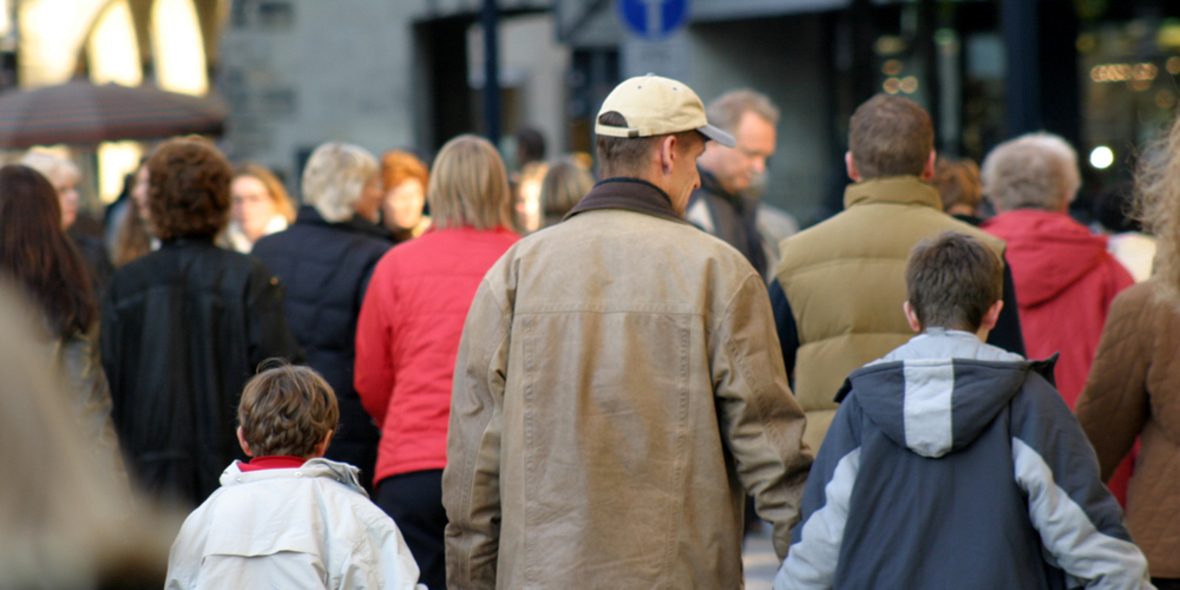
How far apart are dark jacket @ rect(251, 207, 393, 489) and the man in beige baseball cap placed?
2005mm

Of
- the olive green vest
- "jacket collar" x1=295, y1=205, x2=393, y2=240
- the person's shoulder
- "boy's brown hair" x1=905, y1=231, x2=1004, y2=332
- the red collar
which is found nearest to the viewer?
"boy's brown hair" x1=905, y1=231, x2=1004, y2=332

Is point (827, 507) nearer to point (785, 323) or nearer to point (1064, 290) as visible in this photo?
point (785, 323)

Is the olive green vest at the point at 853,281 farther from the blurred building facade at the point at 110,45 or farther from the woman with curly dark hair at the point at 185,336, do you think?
the blurred building facade at the point at 110,45

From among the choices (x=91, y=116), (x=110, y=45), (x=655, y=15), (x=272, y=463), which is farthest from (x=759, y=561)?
(x=110, y=45)

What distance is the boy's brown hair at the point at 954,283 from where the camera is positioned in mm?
3279

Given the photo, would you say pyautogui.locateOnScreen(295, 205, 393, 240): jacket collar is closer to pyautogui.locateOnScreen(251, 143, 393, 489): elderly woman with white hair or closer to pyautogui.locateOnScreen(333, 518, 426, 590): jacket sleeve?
pyautogui.locateOnScreen(251, 143, 393, 489): elderly woman with white hair

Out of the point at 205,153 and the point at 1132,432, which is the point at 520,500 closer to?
the point at 1132,432

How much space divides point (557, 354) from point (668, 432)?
0.32 metres

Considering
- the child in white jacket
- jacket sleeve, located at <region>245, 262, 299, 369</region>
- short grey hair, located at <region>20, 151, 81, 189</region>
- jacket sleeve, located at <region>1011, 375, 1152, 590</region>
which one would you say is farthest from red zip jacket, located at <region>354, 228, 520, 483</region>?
short grey hair, located at <region>20, 151, 81, 189</region>

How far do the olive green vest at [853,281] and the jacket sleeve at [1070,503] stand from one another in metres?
1.08

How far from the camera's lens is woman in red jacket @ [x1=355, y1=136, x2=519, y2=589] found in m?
4.62

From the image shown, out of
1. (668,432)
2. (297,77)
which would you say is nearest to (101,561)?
(668,432)

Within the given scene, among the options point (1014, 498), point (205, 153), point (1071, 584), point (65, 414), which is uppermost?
point (205, 153)

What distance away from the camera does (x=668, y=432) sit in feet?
10.7
